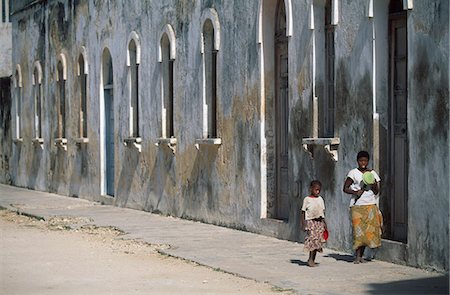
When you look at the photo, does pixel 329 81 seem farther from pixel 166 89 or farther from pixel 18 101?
pixel 18 101

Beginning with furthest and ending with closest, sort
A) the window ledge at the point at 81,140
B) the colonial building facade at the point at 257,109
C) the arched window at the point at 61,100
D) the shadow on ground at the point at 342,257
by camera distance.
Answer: the arched window at the point at 61,100 → the window ledge at the point at 81,140 → the shadow on ground at the point at 342,257 → the colonial building facade at the point at 257,109

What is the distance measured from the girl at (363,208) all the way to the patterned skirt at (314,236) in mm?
359

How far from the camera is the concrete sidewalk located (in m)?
11.2

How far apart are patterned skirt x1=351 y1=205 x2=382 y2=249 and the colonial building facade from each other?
280 millimetres

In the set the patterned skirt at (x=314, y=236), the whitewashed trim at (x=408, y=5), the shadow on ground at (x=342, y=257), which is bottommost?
the shadow on ground at (x=342, y=257)

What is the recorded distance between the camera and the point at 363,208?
12727 mm

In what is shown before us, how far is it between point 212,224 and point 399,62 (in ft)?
19.8

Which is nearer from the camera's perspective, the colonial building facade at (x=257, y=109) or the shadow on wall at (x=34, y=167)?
the colonial building facade at (x=257, y=109)

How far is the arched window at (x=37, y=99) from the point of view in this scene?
30.2 metres

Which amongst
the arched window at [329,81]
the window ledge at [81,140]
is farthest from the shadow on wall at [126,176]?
the arched window at [329,81]

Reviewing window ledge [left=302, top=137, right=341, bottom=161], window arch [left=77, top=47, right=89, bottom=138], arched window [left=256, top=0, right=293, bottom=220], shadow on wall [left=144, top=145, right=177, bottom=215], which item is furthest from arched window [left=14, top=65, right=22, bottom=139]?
window ledge [left=302, top=137, right=341, bottom=161]

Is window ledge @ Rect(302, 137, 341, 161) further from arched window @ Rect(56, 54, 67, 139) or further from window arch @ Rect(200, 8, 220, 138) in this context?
arched window @ Rect(56, 54, 67, 139)

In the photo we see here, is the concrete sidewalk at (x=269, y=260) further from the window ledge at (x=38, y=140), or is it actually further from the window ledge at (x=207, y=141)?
the window ledge at (x=38, y=140)

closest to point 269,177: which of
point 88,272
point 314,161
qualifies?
point 314,161
